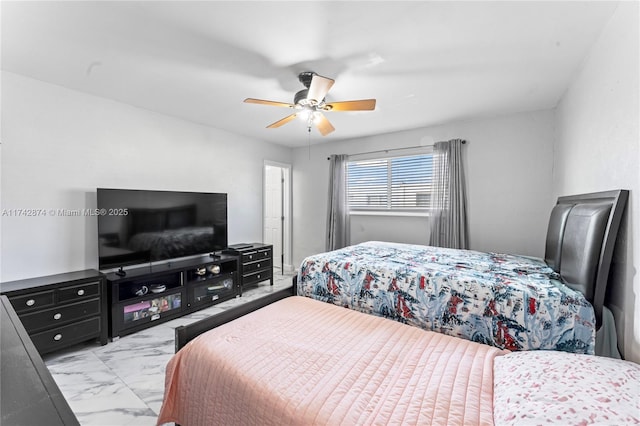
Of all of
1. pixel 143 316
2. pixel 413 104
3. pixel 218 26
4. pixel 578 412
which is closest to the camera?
pixel 578 412

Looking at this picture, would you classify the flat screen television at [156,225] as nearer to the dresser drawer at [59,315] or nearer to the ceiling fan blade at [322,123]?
the dresser drawer at [59,315]

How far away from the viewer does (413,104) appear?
308cm

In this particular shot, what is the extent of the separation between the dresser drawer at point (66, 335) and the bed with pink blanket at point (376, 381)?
1615 mm

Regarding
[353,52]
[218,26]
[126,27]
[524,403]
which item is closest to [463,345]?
[524,403]

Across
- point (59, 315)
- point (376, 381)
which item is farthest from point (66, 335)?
point (376, 381)

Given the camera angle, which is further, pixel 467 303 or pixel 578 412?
pixel 467 303

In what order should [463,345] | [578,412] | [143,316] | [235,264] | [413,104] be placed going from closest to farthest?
[578,412]
[463,345]
[143,316]
[413,104]
[235,264]

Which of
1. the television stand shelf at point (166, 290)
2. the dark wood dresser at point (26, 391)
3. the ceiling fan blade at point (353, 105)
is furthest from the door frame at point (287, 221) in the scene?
the dark wood dresser at point (26, 391)

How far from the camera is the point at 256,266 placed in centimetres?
420

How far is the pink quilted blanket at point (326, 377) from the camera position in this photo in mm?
1050

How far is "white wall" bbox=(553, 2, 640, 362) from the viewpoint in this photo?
4.30 ft

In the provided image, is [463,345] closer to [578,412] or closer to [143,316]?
[578,412]

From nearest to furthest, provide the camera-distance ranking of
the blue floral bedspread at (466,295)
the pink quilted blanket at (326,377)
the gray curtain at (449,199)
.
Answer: the pink quilted blanket at (326,377) < the blue floral bedspread at (466,295) < the gray curtain at (449,199)

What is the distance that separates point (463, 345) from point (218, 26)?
2.43 m
